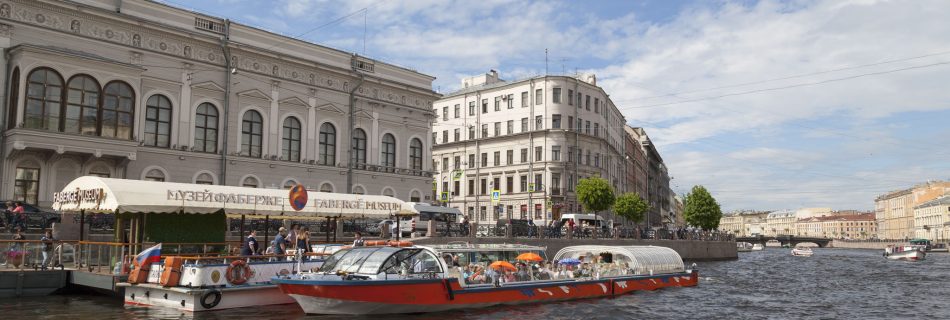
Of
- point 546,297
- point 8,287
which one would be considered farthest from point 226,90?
point 546,297

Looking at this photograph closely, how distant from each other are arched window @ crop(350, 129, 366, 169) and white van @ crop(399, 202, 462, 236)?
5.72 meters

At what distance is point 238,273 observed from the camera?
21.1 metres

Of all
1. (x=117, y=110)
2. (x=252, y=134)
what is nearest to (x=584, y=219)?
(x=252, y=134)

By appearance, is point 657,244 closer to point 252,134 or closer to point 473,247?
point 252,134

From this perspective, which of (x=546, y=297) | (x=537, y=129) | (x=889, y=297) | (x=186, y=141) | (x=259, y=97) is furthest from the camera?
(x=537, y=129)

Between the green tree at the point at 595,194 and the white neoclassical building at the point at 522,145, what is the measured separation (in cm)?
311

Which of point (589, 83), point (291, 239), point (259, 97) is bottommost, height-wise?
point (291, 239)

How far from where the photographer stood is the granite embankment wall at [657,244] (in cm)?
4044

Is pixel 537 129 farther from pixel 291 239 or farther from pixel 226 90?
pixel 291 239

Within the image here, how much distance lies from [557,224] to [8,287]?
34.2m

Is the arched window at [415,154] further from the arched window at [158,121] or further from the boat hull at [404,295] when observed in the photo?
the boat hull at [404,295]

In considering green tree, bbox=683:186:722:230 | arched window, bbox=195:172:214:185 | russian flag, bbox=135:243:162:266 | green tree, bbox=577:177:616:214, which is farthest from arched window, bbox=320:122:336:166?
green tree, bbox=683:186:722:230

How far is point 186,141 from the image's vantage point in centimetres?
3981

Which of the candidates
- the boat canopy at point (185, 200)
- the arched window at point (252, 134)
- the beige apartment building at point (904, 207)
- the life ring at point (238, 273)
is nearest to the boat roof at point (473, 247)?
the boat canopy at point (185, 200)
